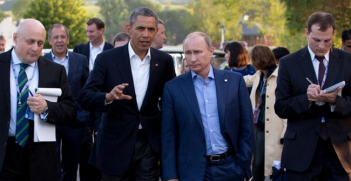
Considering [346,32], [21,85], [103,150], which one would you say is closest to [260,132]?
[346,32]

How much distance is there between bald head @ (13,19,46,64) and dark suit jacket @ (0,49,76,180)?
0.44ft

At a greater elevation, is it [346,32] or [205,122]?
[346,32]

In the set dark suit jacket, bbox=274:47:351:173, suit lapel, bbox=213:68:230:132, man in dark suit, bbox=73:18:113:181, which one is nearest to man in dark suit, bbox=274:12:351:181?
dark suit jacket, bbox=274:47:351:173

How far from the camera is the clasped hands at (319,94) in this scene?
4746 millimetres

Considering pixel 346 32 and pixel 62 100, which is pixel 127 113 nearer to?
pixel 62 100

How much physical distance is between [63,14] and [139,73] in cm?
5441

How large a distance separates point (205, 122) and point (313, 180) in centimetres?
120

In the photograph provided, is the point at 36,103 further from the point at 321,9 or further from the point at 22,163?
the point at 321,9

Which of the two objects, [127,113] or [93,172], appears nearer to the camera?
[127,113]

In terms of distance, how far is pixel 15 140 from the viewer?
4867 millimetres

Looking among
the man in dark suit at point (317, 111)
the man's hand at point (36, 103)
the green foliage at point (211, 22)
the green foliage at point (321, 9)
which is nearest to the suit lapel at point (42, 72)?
the man's hand at point (36, 103)

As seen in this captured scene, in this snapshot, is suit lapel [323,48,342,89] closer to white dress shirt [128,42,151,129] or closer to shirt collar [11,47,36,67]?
white dress shirt [128,42,151,129]

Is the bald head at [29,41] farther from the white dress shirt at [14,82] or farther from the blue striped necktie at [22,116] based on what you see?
the blue striped necktie at [22,116]

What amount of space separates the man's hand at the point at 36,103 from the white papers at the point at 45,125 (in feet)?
0.25
